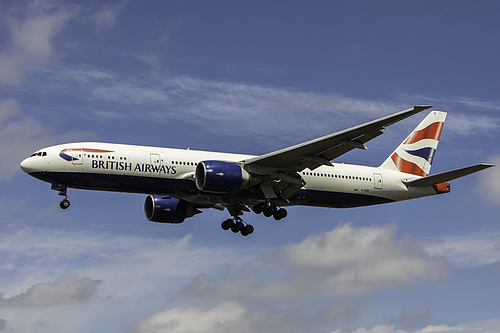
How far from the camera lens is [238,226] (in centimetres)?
4394

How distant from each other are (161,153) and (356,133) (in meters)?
10.4

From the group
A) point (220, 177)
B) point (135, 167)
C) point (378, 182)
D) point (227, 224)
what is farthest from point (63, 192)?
point (378, 182)

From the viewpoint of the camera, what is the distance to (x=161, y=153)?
39.1 meters

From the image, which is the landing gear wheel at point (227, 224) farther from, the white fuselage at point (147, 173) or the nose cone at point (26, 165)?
the nose cone at point (26, 165)

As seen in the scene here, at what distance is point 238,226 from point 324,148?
890 cm

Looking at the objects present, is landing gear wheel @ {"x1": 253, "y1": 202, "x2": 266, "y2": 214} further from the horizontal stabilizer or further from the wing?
the horizontal stabilizer

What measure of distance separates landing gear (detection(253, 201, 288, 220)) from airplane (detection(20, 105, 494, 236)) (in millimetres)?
55

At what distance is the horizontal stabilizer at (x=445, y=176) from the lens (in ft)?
123

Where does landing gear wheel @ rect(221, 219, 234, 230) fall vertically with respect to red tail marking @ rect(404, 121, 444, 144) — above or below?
below

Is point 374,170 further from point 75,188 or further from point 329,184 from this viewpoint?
point 75,188

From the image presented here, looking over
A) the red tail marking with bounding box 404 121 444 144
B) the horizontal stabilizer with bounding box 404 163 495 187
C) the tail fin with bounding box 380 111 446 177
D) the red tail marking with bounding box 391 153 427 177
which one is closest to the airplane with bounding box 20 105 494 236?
the horizontal stabilizer with bounding box 404 163 495 187

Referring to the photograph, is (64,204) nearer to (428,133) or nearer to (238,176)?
(238,176)

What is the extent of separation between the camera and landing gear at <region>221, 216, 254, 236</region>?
43938mm

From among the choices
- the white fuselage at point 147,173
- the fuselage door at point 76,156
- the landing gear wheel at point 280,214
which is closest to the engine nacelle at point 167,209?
the white fuselage at point 147,173
